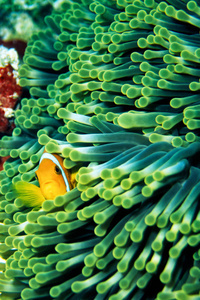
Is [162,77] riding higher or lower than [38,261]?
higher

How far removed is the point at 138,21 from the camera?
1539 millimetres

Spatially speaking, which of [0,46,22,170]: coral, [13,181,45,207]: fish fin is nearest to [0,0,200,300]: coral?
[13,181,45,207]: fish fin

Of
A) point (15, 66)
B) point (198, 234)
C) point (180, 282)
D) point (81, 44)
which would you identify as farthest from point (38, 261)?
point (15, 66)

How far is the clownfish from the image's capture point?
1449mm

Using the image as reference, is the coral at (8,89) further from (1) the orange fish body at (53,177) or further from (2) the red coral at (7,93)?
(1) the orange fish body at (53,177)

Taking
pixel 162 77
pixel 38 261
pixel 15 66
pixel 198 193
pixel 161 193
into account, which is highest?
pixel 162 77

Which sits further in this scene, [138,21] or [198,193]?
[138,21]

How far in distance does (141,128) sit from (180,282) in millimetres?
672

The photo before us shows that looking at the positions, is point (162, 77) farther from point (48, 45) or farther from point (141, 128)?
point (48, 45)

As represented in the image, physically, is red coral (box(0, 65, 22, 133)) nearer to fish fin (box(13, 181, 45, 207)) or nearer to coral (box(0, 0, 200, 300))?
coral (box(0, 0, 200, 300))

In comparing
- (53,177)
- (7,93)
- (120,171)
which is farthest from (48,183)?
(7,93)

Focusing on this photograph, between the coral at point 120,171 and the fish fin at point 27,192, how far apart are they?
83 millimetres

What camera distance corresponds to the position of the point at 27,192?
1517 mm

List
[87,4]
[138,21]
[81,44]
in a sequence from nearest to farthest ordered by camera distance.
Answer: [138,21]
[81,44]
[87,4]
